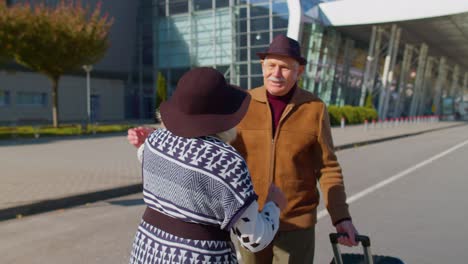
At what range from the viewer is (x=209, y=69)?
1713 mm

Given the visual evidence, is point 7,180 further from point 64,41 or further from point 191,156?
point 64,41

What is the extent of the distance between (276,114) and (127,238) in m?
3.55

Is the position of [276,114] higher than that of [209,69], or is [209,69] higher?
[209,69]

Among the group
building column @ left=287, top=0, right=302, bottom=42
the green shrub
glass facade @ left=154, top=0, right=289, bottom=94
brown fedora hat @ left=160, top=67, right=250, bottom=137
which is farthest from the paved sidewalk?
glass facade @ left=154, top=0, right=289, bottom=94

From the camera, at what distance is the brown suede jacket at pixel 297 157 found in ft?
7.67

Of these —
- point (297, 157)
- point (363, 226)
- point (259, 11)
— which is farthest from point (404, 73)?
point (297, 157)

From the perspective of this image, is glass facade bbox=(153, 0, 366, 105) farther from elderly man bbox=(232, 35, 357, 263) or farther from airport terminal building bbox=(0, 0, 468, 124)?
elderly man bbox=(232, 35, 357, 263)

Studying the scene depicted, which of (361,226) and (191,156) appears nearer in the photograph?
(191,156)

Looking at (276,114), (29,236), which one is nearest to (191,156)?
(276,114)

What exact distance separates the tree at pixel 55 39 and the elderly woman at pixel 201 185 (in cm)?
2256

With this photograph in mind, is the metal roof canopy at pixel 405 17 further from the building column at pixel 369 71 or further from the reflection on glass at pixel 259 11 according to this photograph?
the reflection on glass at pixel 259 11

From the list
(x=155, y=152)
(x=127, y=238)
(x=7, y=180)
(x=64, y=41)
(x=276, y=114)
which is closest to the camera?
(x=155, y=152)

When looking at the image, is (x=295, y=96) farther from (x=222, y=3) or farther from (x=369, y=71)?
(x=369, y=71)

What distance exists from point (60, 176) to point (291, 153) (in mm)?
8096
